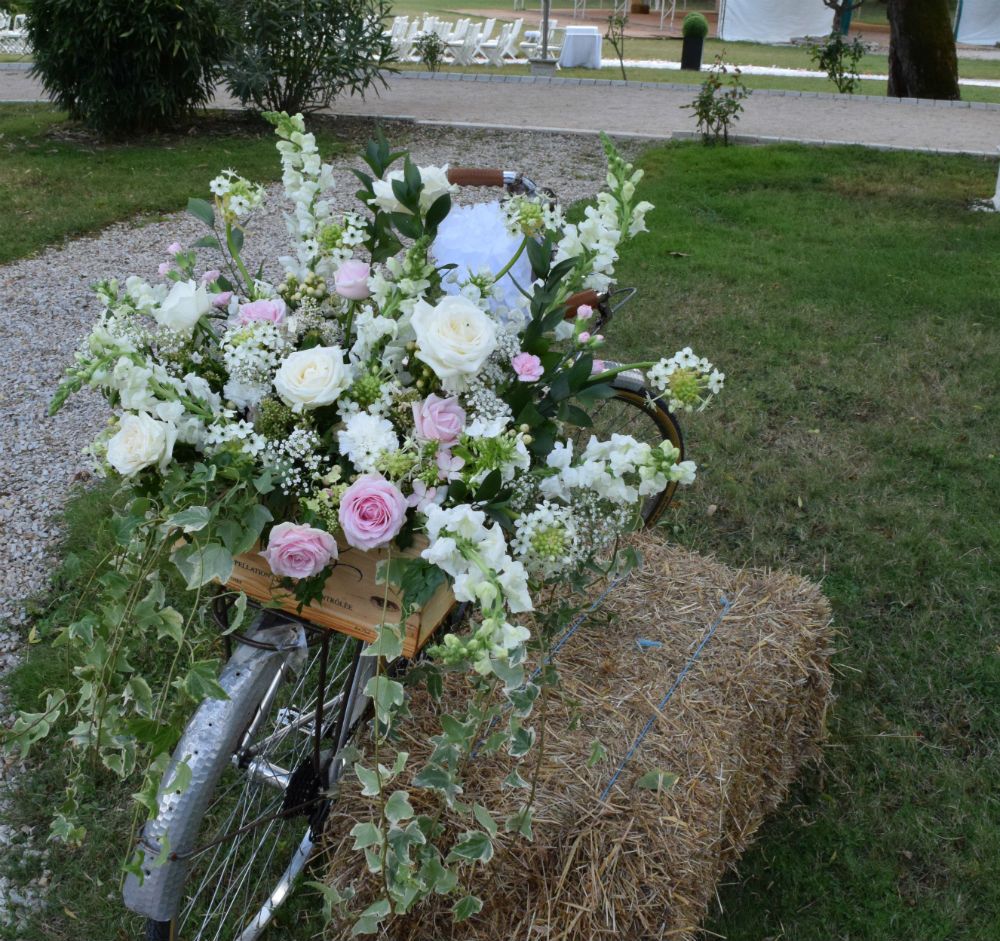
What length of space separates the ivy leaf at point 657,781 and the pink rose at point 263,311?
3.98 feet

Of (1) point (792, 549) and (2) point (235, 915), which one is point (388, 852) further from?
(1) point (792, 549)

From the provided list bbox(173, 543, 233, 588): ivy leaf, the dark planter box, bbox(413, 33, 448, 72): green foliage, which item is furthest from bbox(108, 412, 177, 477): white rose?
the dark planter box

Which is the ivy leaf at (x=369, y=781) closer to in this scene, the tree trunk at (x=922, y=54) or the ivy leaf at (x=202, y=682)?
the ivy leaf at (x=202, y=682)

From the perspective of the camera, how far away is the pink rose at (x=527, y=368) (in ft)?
5.02

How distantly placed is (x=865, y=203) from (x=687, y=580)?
648 cm

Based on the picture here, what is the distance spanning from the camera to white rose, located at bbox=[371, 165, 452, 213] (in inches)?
62.4

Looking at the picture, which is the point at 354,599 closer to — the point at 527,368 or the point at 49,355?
the point at 527,368

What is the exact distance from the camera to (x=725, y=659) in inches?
99.4

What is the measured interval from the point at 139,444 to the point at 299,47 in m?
9.85

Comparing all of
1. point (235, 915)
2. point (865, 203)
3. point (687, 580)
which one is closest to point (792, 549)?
point (687, 580)

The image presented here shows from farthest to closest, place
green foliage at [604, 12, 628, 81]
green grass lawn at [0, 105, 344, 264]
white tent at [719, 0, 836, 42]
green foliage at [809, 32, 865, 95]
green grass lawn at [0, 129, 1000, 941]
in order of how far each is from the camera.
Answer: white tent at [719, 0, 836, 42] → green foliage at [604, 12, 628, 81] → green foliage at [809, 32, 865, 95] → green grass lawn at [0, 105, 344, 264] → green grass lawn at [0, 129, 1000, 941]

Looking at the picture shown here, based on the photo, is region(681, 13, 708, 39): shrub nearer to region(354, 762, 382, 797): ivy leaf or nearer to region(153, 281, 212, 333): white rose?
region(153, 281, 212, 333): white rose

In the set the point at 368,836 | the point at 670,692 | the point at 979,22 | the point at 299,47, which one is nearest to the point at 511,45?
the point at 299,47

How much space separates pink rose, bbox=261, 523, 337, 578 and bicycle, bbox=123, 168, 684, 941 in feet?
0.62
